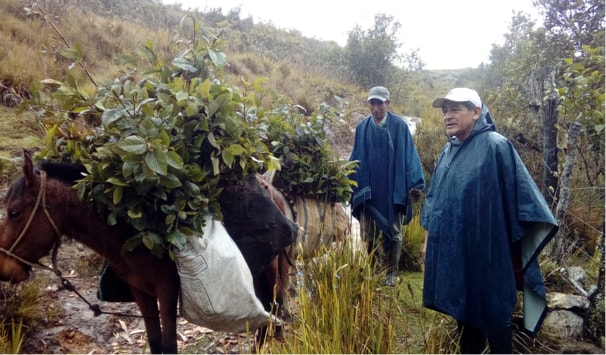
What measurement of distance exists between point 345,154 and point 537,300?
292 inches

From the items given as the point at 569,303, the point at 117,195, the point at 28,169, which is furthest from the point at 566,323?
the point at 28,169

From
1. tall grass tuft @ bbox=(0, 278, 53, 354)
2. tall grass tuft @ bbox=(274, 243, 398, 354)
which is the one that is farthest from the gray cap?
tall grass tuft @ bbox=(0, 278, 53, 354)

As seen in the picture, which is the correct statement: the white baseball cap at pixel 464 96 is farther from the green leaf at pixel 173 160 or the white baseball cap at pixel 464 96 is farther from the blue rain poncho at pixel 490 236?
the green leaf at pixel 173 160

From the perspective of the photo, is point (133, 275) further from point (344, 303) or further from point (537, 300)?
point (537, 300)

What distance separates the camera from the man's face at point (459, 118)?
281 centimetres

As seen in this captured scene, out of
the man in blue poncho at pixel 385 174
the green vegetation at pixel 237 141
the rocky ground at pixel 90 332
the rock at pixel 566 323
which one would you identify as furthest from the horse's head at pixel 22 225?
the rock at pixel 566 323

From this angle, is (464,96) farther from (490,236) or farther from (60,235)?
(60,235)

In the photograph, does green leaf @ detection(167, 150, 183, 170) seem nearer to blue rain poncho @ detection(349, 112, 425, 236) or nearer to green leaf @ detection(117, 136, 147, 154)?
green leaf @ detection(117, 136, 147, 154)

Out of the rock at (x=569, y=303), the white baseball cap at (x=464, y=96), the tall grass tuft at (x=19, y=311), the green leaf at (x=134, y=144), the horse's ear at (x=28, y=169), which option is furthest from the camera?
the rock at (x=569, y=303)

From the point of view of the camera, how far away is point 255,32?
1992 cm

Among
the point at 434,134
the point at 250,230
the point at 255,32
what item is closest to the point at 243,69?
the point at 434,134

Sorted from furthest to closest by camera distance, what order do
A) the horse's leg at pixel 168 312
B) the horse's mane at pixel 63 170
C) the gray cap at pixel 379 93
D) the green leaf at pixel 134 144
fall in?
the gray cap at pixel 379 93 < the horse's leg at pixel 168 312 < the horse's mane at pixel 63 170 < the green leaf at pixel 134 144

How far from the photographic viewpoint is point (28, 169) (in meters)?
2.27

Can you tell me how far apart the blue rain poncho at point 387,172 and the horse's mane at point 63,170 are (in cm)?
307
